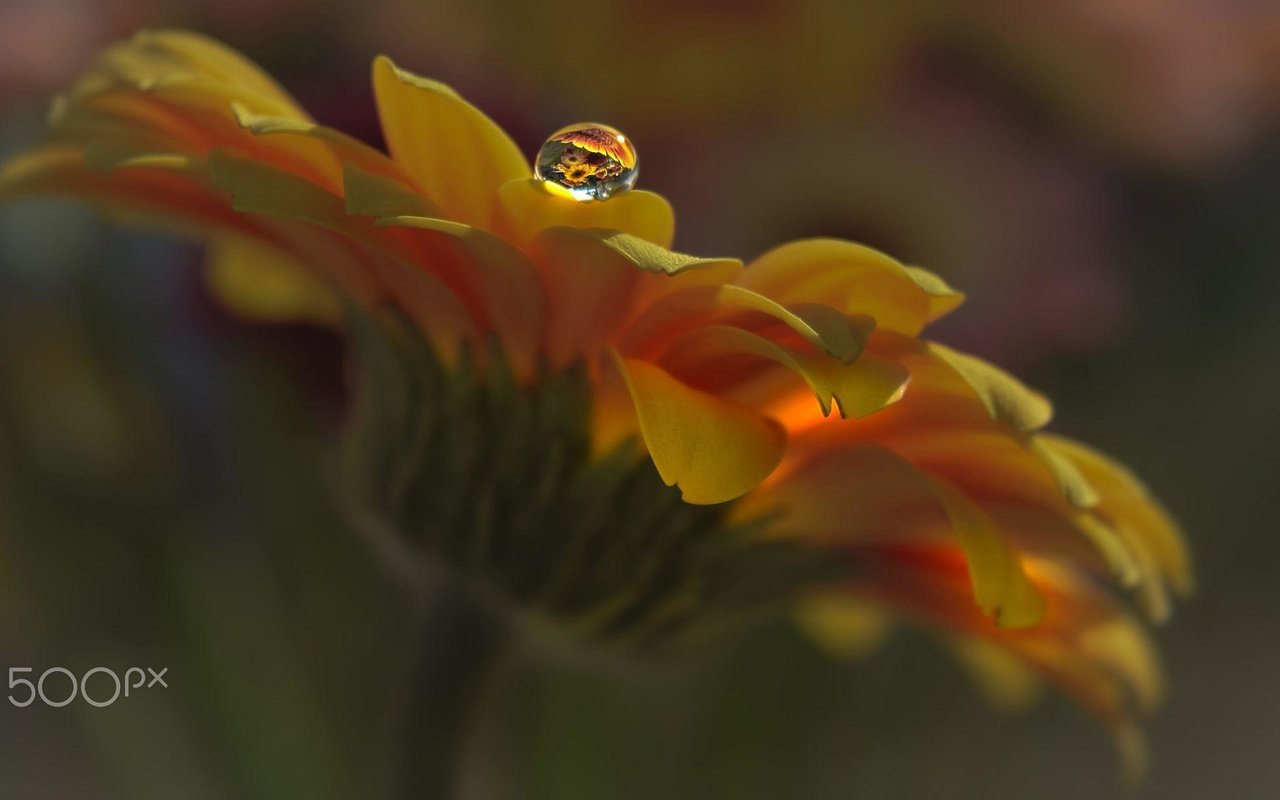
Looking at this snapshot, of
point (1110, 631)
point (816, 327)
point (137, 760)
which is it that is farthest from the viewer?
point (137, 760)

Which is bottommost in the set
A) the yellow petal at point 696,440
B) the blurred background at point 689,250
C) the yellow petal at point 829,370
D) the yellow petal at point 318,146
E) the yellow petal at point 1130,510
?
the blurred background at point 689,250

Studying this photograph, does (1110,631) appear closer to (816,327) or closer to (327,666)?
(816,327)

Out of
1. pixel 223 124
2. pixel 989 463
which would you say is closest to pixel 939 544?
pixel 989 463

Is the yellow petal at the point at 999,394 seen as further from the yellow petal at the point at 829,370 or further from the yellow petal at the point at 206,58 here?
the yellow petal at the point at 206,58

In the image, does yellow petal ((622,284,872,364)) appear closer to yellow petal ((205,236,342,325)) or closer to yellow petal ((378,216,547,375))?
yellow petal ((378,216,547,375))

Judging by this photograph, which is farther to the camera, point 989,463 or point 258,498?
point 258,498

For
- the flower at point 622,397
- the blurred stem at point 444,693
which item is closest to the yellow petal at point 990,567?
the flower at point 622,397
